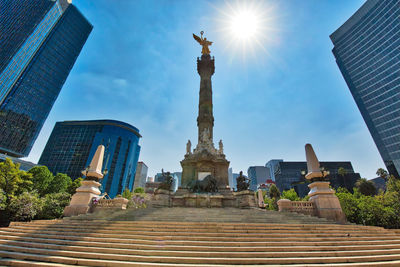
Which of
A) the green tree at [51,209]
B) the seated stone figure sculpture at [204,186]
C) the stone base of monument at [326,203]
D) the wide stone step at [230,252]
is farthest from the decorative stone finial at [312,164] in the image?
the green tree at [51,209]

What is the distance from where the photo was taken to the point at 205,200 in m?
19.1

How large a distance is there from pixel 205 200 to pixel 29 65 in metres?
81.9

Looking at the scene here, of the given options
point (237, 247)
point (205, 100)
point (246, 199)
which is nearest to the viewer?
point (237, 247)

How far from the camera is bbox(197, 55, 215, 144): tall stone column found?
2925 centimetres

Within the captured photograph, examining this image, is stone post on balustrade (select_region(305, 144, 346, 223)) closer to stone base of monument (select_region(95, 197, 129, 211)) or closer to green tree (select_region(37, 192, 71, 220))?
stone base of monument (select_region(95, 197, 129, 211))

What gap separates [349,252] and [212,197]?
13.5 m

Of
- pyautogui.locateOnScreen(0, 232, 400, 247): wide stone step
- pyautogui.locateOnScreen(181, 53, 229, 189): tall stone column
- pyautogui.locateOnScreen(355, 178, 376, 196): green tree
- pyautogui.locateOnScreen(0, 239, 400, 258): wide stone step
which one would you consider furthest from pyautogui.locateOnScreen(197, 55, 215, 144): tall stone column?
pyautogui.locateOnScreen(355, 178, 376, 196): green tree

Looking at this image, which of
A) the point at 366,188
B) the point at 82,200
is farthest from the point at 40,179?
the point at 366,188

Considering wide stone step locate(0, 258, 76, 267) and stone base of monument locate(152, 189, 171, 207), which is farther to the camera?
stone base of monument locate(152, 189, 171, 207)

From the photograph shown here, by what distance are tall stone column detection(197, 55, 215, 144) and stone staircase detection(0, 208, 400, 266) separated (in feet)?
65.3

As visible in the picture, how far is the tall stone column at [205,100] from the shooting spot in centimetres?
2925

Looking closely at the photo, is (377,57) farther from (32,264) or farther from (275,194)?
(32,264)

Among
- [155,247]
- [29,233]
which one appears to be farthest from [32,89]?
[155,247]

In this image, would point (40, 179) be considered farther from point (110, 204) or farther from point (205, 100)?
point (205, 100)
